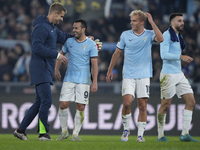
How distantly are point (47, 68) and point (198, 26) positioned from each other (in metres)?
9.10

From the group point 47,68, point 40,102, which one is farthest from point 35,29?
point 40,102

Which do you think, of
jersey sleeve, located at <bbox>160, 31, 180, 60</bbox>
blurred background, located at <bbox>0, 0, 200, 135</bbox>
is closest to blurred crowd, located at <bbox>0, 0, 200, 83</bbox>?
blurred background, located at <bbox>0, 0, 200, 135</bbox>

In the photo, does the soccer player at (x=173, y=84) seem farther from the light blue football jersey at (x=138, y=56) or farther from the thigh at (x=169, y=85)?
the light blue football jersey at (x=138, y=56)

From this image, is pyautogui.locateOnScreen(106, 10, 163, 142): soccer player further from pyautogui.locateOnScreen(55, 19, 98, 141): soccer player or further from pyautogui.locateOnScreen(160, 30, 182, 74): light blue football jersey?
pyautogui.locateOnScreen(55, 19, 98, 141): soccer player

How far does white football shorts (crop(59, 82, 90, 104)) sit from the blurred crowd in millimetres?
5522

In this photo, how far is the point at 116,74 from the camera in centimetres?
1477

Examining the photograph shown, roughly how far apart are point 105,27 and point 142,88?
912 centimetres

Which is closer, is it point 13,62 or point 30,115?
point 30,115

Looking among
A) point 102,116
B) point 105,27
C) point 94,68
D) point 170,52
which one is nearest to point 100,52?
point 105,27

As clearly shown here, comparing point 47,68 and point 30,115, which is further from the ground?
point 47,68

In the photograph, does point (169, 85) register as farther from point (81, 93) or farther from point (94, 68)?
point (81, 93)

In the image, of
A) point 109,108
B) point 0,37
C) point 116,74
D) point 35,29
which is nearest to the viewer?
point 35,29

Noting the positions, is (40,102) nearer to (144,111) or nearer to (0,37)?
(144,111)

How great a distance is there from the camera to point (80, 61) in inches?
351
